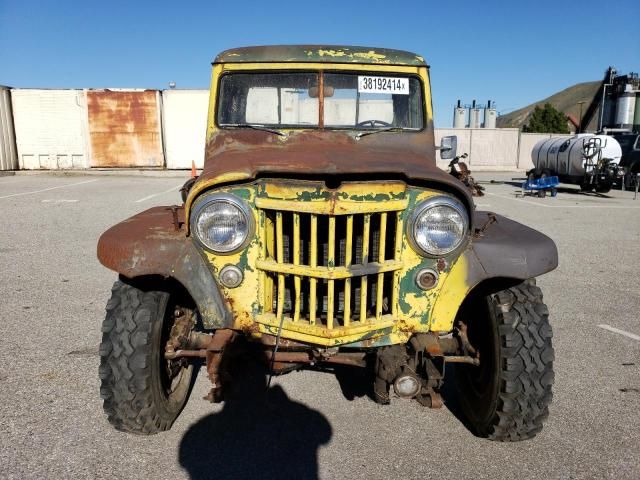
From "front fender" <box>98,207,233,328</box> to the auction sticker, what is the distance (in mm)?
1619

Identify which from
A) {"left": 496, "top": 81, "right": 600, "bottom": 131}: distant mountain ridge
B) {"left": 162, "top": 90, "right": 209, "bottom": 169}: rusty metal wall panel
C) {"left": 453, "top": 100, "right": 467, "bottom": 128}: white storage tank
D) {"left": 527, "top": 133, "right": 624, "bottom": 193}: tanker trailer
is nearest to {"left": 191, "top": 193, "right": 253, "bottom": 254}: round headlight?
{"left": 527, "top": 133, "right": 624, "bottom": 193}: tanker trailer

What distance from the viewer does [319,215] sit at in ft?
7.22

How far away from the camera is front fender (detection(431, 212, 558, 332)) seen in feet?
7.88

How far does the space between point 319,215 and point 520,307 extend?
1236 millimetres

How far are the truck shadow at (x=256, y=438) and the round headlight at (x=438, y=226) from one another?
1.18 m

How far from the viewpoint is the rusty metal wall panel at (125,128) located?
66.2 ft

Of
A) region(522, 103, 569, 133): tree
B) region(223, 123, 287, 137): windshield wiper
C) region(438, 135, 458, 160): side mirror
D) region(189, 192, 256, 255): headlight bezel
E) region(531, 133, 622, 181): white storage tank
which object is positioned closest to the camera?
region(189, 192, 256, 255): headlight bezel

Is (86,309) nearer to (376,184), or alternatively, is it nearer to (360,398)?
(360,398)

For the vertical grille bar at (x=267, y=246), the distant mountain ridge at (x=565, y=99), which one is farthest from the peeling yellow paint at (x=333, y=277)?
the distant mountain ridge at (x=565, y=99)

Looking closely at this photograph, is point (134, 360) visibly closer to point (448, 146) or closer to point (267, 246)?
point (267, 246)

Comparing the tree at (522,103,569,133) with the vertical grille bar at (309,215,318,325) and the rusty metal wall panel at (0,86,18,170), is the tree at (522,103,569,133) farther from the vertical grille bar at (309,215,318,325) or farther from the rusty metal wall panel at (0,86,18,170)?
the vertical grille bar at (309,215,318,325)

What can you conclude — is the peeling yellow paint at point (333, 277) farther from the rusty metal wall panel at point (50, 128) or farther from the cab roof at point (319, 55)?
the rusty metal wall panel at point (50, 128)

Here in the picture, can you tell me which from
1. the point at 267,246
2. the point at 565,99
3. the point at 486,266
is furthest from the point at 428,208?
the point at 565,99

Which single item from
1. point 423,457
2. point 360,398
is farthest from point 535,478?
point 360,398
